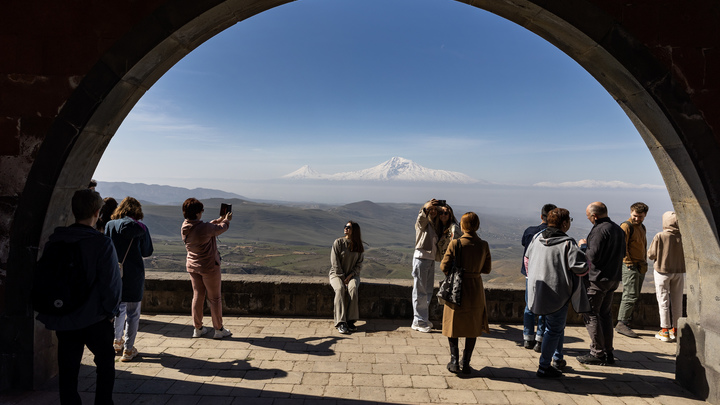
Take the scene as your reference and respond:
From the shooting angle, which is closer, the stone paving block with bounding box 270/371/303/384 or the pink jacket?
the stone paving block with bounding box 270/371/303/384

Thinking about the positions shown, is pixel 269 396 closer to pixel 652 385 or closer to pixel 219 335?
pixel 219 335

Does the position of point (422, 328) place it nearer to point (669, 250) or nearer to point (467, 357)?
point (467, 357)

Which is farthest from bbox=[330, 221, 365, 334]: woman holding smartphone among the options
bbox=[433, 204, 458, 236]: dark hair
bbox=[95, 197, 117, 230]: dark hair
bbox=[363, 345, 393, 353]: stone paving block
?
bbox=[95, 197, 117, 230]: dark hair

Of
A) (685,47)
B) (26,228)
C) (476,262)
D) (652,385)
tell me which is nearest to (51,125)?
(26,228)

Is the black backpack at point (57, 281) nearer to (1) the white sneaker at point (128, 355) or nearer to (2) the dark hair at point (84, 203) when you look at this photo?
(2) the dark hair at point (84, 203)

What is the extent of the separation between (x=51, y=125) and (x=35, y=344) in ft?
6.79

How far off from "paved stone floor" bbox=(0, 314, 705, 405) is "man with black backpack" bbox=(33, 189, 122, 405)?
0.74 meters

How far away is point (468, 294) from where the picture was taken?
12.7 feet

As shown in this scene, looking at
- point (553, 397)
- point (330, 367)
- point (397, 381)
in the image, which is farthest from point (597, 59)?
point (330, 367)

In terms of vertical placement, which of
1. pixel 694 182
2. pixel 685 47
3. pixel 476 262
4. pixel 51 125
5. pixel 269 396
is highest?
pixel 685 47

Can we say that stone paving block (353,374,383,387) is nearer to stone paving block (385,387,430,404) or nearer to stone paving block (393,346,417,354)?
stone paving block (385,387,430,404)

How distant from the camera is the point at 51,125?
3.60 meters

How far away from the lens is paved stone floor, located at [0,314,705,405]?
3480mm

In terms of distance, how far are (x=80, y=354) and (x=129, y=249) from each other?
1.36m
